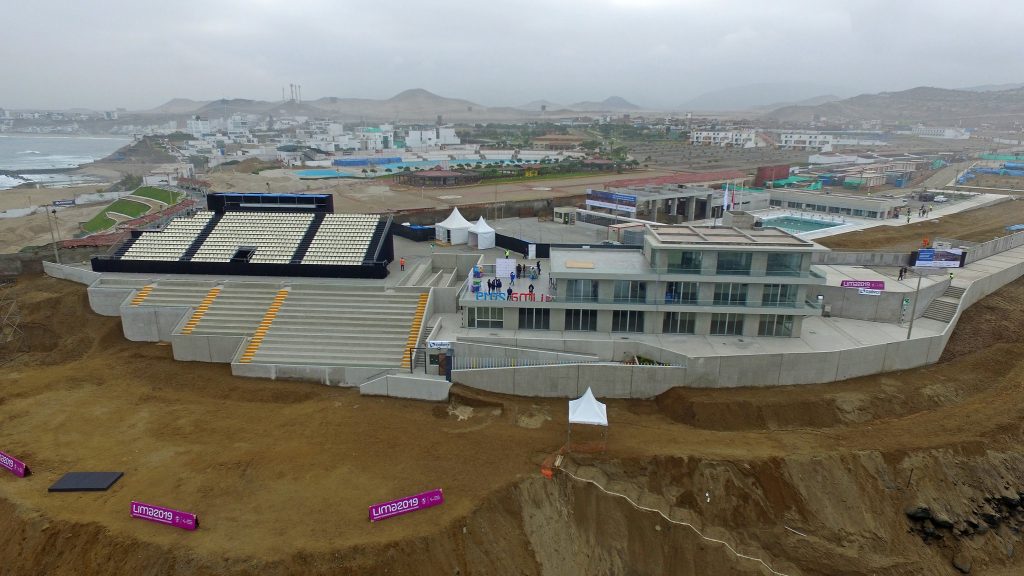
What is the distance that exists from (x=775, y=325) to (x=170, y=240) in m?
39.8

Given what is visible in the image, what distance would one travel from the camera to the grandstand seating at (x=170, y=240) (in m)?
38.8

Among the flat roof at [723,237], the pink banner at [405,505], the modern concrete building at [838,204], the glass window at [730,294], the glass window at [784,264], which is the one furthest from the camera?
the modern concrete building at [838,204]

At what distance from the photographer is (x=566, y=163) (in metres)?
117

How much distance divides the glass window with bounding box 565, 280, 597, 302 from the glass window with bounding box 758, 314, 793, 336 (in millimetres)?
9378

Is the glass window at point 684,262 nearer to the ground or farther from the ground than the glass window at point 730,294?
farther from the ground

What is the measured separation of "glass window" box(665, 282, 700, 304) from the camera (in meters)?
30.9

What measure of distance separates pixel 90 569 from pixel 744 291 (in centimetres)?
2990

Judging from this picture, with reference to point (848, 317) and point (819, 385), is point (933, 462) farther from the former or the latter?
point (848, 317)

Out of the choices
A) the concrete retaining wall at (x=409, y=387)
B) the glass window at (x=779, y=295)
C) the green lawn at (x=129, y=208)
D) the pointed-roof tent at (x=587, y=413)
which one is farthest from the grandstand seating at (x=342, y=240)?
the green lawn at (x=129, y=208)

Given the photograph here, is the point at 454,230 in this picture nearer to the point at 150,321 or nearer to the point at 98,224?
the point at 150,321

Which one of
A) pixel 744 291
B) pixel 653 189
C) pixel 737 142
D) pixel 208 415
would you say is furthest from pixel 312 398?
pixel 737 142

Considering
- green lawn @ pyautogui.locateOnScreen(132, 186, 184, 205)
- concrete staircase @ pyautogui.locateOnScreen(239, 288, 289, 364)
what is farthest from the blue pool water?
concrete staircase @ pyautogui.locateOnScreen(239, 288, 289, 364)

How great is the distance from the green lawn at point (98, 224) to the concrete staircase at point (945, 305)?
84.5 metres

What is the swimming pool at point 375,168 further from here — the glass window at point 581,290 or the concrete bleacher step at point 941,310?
the concrete bleacher step at point 941,310
